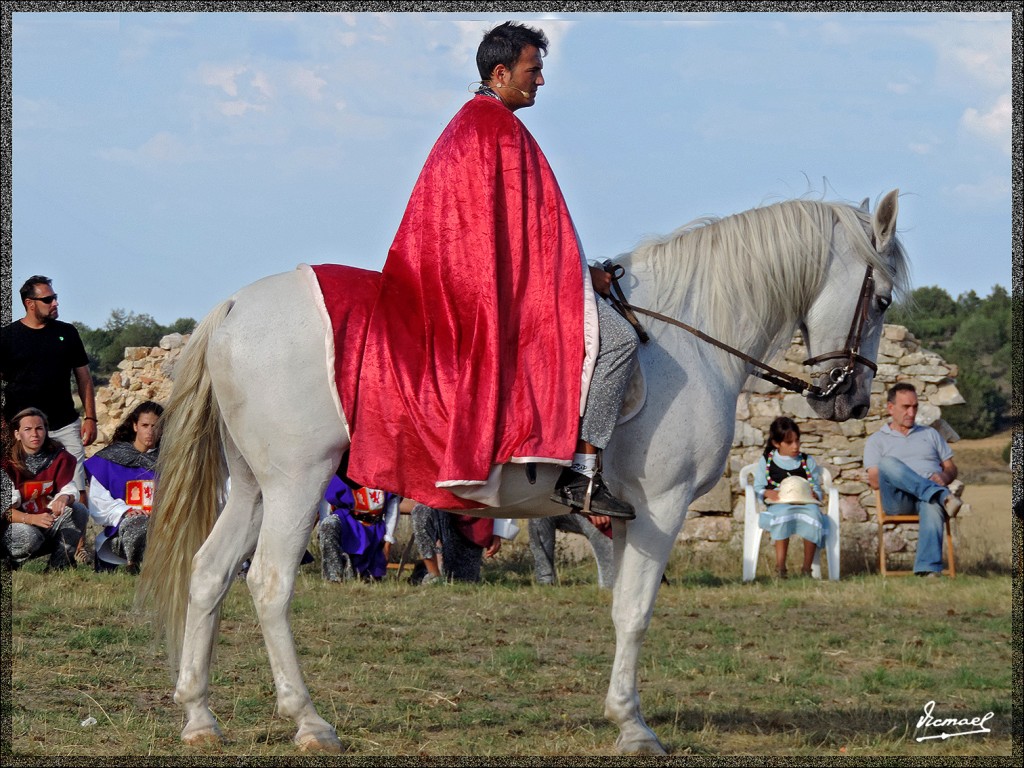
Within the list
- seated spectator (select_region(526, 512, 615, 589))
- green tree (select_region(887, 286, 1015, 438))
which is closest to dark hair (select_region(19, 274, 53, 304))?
seated spectator (select_region(526, 512, 615, 589))

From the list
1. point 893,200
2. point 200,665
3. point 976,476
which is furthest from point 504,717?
point 976,476

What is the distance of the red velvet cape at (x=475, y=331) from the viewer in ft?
14.7

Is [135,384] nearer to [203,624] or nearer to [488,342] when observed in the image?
[203,624]

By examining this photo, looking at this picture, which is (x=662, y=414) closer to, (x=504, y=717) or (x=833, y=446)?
(x=504, y=717)

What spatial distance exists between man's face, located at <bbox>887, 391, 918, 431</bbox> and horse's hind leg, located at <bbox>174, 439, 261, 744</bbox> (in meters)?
8.13

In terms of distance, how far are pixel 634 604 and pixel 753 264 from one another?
5.22 ft

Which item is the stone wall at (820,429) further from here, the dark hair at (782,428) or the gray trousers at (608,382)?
the gray trousers at (608,382)

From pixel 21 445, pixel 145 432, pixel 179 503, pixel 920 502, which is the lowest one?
pixel 179 503

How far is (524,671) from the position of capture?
21.2 ft

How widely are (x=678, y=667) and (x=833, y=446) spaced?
23.4ft

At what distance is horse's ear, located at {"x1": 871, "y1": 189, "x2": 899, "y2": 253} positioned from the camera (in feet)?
16.7

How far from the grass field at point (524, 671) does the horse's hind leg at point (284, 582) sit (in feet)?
0.58
